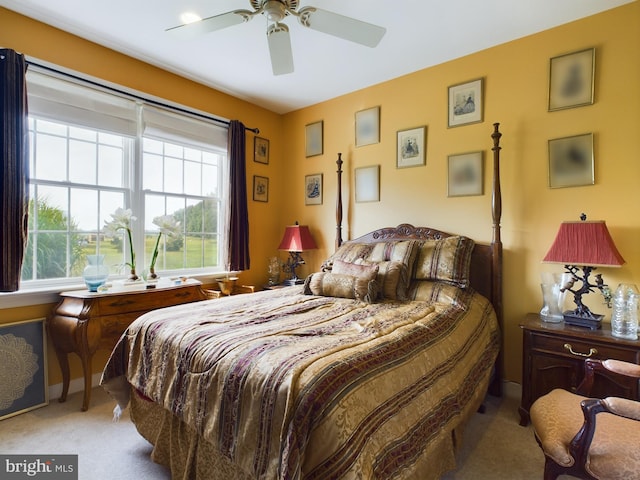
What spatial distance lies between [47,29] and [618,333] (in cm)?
434

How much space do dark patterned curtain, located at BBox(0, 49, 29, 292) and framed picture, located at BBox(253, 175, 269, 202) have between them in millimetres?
2093

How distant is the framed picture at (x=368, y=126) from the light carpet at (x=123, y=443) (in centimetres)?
256

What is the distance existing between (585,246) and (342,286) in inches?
60.7

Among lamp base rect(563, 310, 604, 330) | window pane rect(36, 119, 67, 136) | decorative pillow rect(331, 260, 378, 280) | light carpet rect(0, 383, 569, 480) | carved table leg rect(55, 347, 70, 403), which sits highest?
window pane rect(36, 119, 67, 136)

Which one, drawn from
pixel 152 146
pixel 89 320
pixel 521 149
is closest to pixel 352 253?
pixel 521 149

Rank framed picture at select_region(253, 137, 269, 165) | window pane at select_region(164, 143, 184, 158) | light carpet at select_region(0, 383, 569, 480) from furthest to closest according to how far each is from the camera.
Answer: framed picture at select_region(253, 137, 269, 165) → window pane at select_region(164, 143, 184, 158) → light carpet at select_region(0, 383, 569, 480)

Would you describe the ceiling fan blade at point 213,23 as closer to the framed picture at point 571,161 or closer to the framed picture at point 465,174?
the framed picture at point 465,174

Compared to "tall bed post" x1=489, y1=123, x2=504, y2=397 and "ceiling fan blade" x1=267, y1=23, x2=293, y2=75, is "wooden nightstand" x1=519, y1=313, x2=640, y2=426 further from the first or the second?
"ceiling fan blade" x1=267, y1=23, x2=293, y2=75

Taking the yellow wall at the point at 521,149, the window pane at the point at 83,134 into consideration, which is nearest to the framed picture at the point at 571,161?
the yellow wall at the point at 521,149

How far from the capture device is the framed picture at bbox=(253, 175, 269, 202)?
13.1 feet

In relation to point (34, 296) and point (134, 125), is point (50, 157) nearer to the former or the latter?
point (134, 125)

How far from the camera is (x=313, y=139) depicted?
3951 millimetres

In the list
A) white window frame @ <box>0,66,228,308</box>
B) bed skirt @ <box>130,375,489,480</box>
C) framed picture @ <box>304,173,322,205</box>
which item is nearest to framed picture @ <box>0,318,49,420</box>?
white window frame @ <box>0,66,228,308</box>

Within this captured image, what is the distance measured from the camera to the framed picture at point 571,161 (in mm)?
2344
